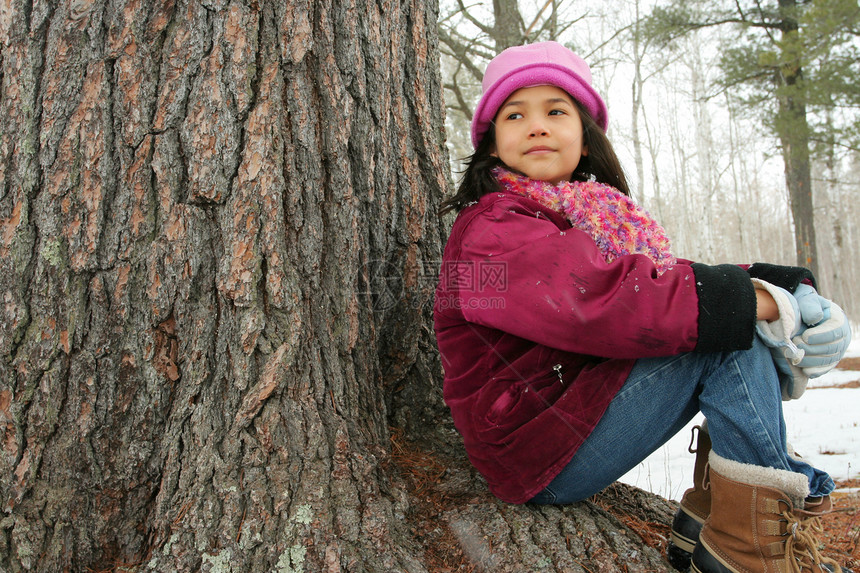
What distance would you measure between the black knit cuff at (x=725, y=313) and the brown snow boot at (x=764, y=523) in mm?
316

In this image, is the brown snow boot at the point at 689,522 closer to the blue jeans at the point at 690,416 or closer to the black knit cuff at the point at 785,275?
the blue jeans at the point at 690,416

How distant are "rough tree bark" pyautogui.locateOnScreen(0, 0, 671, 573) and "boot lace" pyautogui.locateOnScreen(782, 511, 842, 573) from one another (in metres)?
0.32

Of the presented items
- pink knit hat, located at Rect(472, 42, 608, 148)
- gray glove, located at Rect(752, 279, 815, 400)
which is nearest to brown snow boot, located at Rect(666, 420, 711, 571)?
gray glove, located at Rect(752, 279, 815, 400)

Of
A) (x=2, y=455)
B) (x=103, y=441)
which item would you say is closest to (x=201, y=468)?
(x=103, y=441)

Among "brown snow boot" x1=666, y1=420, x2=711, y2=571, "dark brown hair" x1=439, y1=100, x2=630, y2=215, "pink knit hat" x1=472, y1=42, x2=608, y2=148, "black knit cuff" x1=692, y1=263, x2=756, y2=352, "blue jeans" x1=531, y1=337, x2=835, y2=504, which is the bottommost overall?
"brown snow boot" x1=666, y1=420, x2=711, y2=571

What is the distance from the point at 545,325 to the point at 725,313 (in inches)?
16.4

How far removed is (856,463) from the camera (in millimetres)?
3223

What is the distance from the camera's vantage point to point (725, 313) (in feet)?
4.24

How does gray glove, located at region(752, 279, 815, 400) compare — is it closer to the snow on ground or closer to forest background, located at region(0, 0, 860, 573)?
forest background, located at region(0, 0, 860, 573)

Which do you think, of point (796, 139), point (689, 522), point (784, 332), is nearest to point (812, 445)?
point (689, 522)

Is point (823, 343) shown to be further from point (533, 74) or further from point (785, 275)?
point (533, 74)

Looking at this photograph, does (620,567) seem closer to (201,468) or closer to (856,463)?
(201,468)

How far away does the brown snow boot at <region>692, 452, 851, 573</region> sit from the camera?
131 cm

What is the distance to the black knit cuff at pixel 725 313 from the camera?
4.24 ft
